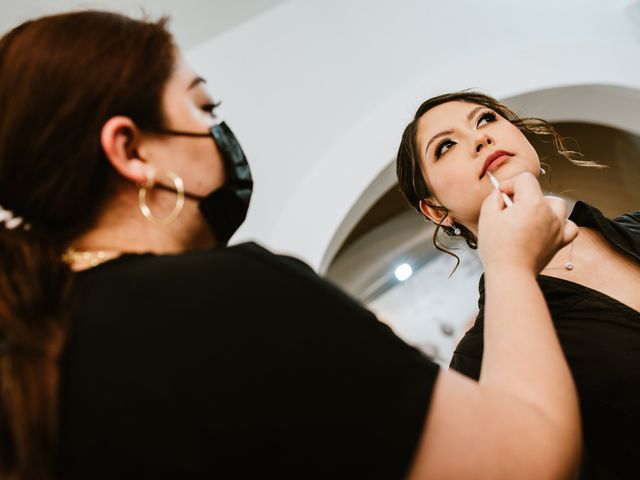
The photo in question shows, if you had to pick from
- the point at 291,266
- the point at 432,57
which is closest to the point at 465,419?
the point at 291,266

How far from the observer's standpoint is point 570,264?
129 cm

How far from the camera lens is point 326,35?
244 cm

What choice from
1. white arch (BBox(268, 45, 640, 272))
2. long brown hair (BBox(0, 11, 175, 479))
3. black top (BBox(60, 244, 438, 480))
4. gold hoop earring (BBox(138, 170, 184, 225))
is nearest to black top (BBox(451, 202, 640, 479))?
black top (BBox(60, 244, 438, 480))

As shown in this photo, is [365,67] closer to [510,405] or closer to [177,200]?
[177,200]

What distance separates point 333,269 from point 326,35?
6.88ft

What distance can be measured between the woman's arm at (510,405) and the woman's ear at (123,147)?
546mm

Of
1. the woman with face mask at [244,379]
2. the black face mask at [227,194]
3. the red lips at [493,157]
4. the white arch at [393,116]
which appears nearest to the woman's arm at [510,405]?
the woman with face mask at [244,379]

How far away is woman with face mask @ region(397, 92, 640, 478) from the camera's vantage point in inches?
38.4

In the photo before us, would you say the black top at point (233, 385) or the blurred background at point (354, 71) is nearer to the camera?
the black top at point (233, 385)

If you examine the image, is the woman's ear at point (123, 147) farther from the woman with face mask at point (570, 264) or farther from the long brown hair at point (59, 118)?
the woman with face mask at point (570, 264)

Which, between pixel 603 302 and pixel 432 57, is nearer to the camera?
pixel 603 302

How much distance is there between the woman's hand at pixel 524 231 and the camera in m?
0.71

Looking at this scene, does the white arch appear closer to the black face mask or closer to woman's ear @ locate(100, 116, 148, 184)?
the black face mask

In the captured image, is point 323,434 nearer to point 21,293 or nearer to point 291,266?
point 291,266
